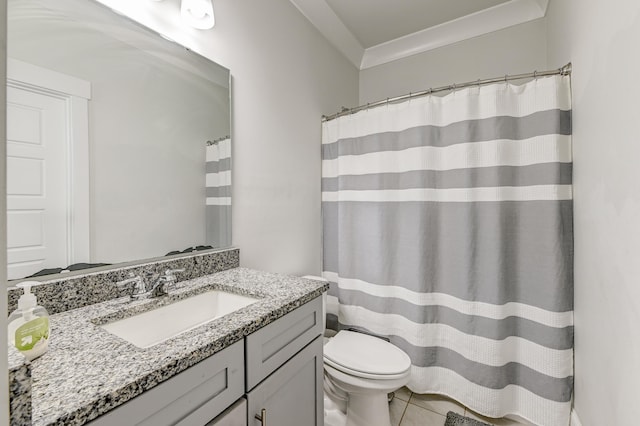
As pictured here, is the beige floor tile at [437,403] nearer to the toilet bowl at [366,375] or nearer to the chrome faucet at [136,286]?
the toilet bowl at [366,375]

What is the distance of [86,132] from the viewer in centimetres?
96

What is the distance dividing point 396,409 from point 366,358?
1.77ft

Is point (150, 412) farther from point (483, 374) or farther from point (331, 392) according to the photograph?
point (483, 374)

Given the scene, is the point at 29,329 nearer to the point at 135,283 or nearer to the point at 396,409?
the point at 135,283

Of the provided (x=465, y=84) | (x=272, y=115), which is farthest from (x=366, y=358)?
(x=465, y=84)

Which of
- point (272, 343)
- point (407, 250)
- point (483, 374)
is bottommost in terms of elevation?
point (483, 374)

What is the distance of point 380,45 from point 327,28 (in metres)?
0.63

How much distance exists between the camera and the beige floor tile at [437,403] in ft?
5.50

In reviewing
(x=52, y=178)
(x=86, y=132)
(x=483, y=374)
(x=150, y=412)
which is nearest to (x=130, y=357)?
(x=150, y=412)

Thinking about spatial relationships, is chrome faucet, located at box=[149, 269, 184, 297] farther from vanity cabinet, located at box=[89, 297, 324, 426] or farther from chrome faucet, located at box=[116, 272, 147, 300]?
vanity cabinet, located at box=[89, 297, 324, 426]

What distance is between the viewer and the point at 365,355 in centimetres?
148

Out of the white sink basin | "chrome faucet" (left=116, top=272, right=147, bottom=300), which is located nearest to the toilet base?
the white sink basin

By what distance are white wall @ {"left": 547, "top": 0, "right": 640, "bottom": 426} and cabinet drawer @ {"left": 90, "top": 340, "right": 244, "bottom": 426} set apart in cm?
114

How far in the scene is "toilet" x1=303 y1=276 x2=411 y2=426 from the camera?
134 centimetres
